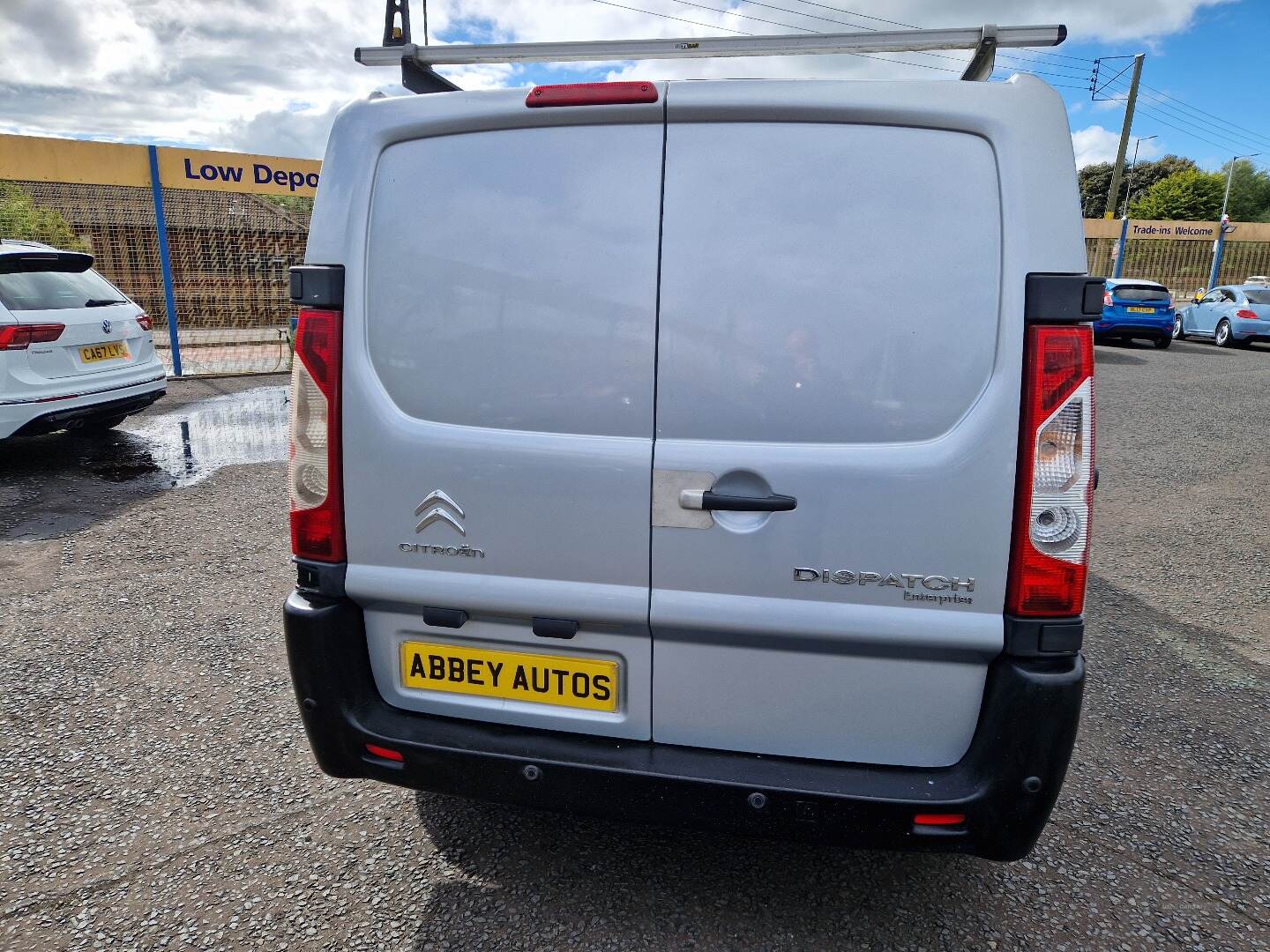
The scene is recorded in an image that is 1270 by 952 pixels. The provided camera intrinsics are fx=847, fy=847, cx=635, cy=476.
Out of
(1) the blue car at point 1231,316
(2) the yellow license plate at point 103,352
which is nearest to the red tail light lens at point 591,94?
(2) the yellow license plate at point 103,352

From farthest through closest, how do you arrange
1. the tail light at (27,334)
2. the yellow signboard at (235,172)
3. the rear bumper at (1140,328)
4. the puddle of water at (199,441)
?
1. the rear bumper at (1140,328)
2. the yellow signboard at (235,172)
3. the puddle of water at (199,441)
4. the tail light at (27,334)

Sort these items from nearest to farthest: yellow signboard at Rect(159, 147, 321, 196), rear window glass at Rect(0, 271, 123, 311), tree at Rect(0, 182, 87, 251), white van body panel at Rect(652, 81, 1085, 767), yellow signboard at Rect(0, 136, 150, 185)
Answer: white van body panel at Rect(652, 81, 1085, 767), rear window glass at Rect(0, 271, 123, 311), yellow signboard at Rect(0, 136, 150, 185), yellow signboard at Rect(159, 147, 321, 196), tree at Rect(0, 182, 87, 251)

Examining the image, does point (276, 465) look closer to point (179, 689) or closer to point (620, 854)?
point (179, 689)

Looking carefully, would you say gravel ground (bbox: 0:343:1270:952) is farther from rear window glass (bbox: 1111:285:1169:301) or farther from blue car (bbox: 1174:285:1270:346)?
blue car (bbox: 1174:285:1270:346)

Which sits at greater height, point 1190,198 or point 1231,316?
point 1190,198

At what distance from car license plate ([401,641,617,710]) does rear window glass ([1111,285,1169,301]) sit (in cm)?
1839

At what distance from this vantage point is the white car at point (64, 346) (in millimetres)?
6023

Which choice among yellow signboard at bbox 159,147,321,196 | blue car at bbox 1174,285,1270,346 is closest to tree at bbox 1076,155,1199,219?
blue car at bbox 1174,285,1270,346

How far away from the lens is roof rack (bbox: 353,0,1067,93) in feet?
6.67

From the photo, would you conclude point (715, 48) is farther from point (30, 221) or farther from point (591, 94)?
point (30, 221)

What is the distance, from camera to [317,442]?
6.92 feet

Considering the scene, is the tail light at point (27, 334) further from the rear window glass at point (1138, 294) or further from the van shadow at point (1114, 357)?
the rear window glass at point (1138, 294)

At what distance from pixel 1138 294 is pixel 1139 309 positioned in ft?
1.05

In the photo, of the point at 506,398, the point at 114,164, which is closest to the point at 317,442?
the point at 506,398
